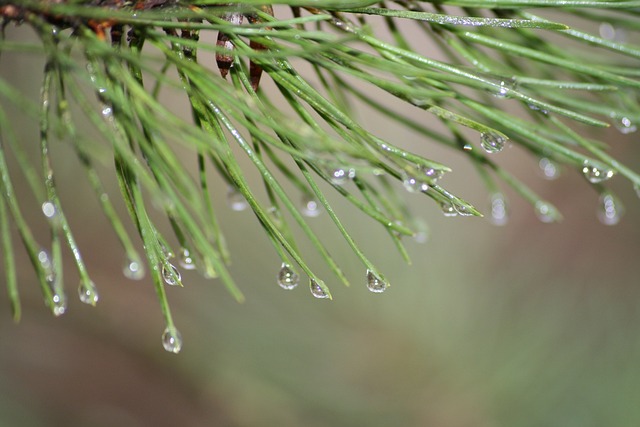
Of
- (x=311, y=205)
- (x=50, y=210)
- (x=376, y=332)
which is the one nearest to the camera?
(x=50, y=210)

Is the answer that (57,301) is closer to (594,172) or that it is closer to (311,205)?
(311,205)

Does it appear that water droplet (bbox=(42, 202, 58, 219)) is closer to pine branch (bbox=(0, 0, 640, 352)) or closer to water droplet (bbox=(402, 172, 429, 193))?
pine branch (bbox=(0, 0, 640, 352))

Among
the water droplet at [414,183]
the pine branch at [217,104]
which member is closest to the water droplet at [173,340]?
the pine branch at [217,104]

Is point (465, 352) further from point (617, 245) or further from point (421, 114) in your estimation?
point (421, 114)

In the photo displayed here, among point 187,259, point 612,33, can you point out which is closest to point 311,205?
point 187,259

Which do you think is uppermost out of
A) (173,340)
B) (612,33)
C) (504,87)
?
(612,33)

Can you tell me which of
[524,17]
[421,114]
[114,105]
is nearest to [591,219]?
[421,114]

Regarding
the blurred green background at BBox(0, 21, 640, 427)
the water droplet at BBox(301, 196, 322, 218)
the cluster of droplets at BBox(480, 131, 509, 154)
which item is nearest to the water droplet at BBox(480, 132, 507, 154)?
the cluster of droplets at BBox(480, 131, 509, 154)
